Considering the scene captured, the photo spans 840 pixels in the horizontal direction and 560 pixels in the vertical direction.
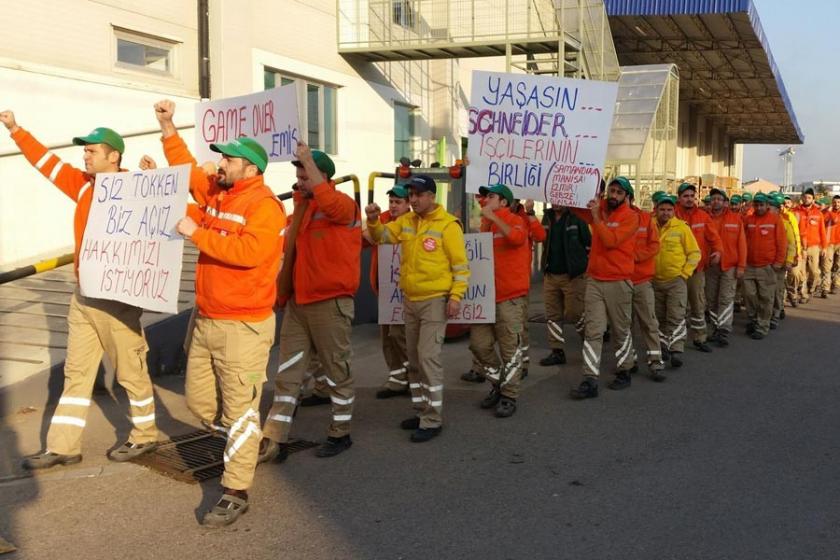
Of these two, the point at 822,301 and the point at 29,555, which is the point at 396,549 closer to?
the point at 29,555

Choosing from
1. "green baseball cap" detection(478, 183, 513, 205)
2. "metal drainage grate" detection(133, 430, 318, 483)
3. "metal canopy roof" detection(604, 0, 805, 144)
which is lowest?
"metal drainage grate" detection(133, 430, 318, 483)

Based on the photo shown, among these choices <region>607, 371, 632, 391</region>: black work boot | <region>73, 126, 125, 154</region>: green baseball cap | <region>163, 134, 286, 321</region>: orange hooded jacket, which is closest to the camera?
<region>163, 134, 286, 321</region>: orange hooded jacket

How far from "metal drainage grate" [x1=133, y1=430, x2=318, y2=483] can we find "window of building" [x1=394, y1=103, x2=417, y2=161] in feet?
37.9

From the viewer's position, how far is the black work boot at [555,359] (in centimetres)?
909

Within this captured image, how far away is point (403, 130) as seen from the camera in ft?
56.5

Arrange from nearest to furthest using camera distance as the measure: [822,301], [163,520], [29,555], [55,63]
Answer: [29,555] → [163,520] → [55,63] → [822,301]

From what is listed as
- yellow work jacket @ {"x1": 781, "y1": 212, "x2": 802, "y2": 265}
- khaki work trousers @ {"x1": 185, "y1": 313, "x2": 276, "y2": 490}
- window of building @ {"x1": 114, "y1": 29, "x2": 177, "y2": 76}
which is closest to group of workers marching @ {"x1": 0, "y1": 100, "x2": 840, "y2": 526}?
khaki work trousers @ {"x1": 185, "y1": 313, "x2": 276, "y2": 490}

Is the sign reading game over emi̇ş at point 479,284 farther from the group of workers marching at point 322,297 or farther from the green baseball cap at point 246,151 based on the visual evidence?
the green baseball cap at point 246,151

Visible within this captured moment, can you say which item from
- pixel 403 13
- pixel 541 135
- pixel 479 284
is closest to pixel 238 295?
pixel 479 284

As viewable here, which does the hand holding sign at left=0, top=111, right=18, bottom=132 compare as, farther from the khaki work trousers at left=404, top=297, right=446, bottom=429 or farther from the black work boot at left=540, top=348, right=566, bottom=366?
the black work boot at left=540, top=348, right=566, bottom=366

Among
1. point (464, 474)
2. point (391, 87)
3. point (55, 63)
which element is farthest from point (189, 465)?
point (391, 87)

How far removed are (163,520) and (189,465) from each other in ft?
2.83

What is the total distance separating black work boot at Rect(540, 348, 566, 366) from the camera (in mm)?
9086

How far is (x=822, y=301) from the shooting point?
15.6 metres
